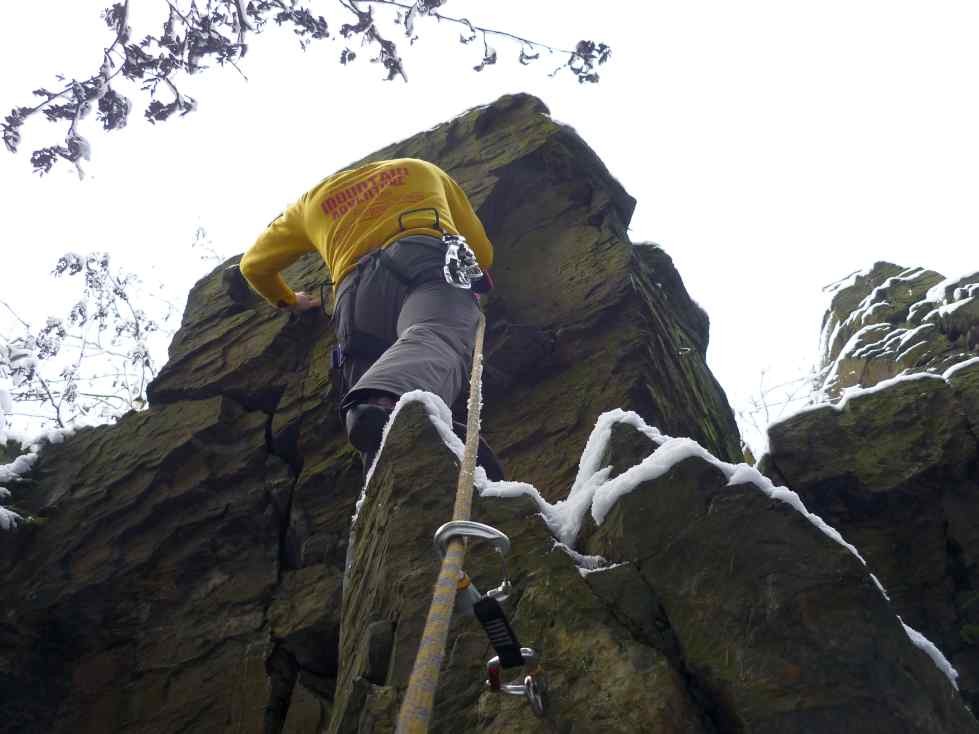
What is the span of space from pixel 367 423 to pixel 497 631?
1.56 metres

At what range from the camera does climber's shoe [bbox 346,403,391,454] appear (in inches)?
127

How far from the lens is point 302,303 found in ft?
18.8

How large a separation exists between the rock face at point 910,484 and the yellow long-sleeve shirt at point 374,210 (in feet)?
6.96

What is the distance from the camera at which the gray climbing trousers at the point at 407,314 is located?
3768mm

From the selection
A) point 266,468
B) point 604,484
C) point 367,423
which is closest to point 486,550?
point 604,484

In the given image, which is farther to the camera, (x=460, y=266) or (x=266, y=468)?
(x=266, y=468)

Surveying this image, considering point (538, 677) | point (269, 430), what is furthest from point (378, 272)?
point (538, 677)

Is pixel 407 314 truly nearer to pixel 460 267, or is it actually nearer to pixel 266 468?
pixel 460 267

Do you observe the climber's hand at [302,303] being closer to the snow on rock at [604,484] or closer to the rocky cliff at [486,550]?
the rocky cliff at [486,550]

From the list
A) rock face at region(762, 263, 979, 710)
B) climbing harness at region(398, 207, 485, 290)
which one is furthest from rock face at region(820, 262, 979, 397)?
climbing harness at region(398, 207, 485, 290)

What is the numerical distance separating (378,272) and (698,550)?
2.57m

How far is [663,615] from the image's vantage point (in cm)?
212

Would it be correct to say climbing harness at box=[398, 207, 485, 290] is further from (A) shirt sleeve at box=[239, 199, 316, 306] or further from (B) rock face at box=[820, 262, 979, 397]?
(B) rock face at box=[820, 262, 979, 397]

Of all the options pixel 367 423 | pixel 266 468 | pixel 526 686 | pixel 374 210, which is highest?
pixel 374 210
